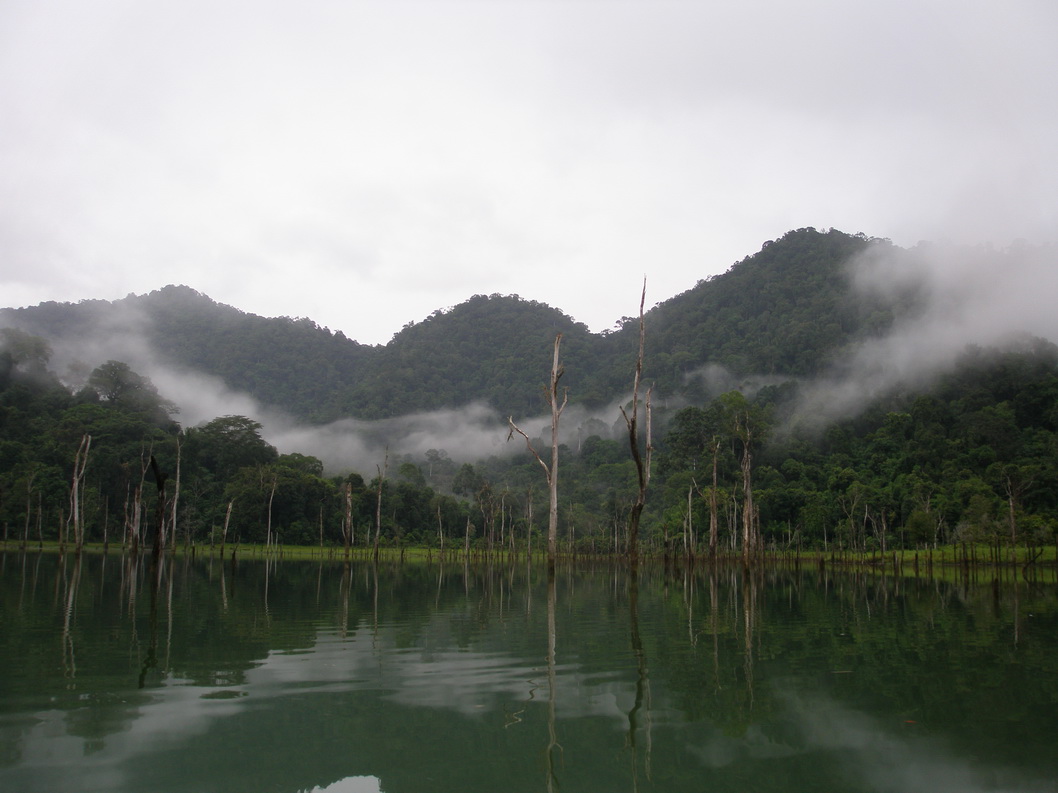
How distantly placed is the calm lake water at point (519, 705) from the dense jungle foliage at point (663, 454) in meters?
14.4

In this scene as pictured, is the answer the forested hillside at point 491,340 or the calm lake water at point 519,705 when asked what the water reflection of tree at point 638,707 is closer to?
the calm lake water at point 519,705

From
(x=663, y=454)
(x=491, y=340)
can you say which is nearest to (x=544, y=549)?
(x=663, y=454)

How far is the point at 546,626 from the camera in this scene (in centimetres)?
1336

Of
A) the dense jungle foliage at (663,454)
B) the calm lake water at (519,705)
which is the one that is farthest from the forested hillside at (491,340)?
the calm lake water at (519,705)

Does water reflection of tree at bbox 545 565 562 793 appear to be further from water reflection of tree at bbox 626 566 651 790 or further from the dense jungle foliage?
the dense jungle foliage

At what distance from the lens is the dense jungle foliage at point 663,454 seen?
58.4 metres

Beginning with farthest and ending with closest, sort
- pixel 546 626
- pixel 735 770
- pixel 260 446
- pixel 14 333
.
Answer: pixel 14 333, pixel 260 446, pixel 546 626, pixel 735 770

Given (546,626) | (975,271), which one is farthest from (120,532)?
(975,271)

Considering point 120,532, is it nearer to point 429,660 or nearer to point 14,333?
point 14,333

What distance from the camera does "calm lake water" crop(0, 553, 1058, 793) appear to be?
5.03 m

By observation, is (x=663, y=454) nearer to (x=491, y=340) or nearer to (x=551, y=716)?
(x=491, y=340)

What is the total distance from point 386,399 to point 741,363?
71.5m

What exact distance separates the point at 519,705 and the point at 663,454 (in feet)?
291

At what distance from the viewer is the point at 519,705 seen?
22.6 ft
